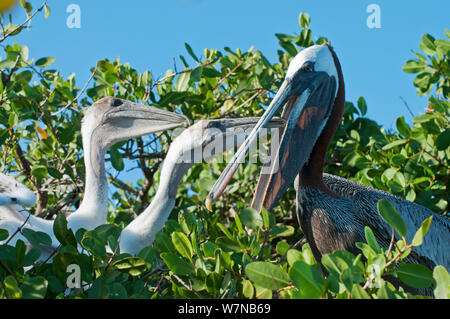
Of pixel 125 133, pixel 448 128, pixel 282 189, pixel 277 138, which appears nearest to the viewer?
pixel 282 189

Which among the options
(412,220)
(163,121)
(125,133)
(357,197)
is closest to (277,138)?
(357,197)

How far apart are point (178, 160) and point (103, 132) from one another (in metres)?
0.79

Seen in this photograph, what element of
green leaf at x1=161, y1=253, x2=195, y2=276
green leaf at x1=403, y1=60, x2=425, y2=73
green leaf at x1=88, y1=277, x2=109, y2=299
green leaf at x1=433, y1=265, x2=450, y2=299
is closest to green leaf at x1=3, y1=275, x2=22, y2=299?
green leaf at x1=88, y1=277, x2=109, y2=299

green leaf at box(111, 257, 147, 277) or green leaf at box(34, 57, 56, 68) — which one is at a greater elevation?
green leaf at box(34, 57, 56, 68)

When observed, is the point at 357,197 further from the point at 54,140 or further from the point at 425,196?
the point at 54,140

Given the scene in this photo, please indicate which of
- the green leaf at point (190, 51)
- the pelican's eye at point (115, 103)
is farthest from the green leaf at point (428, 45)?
the pelican's eye at point (115, 103)

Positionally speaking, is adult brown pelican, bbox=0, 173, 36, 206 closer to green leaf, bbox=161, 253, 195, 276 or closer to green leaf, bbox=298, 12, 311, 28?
green leaf, bbox=161, 253, 195, 276

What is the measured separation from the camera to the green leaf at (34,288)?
1955 mm

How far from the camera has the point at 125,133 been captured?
4828 mm

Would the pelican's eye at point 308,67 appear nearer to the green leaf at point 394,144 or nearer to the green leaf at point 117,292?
the green leaf at point 394,144

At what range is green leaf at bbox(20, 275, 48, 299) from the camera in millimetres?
1955

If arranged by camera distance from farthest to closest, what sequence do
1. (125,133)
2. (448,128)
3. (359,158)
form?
(125,133)
(359,158)
(448,128)

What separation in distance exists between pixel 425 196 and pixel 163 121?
2072mm

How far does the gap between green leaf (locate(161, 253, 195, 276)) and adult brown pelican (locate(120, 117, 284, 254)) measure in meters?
1.85
